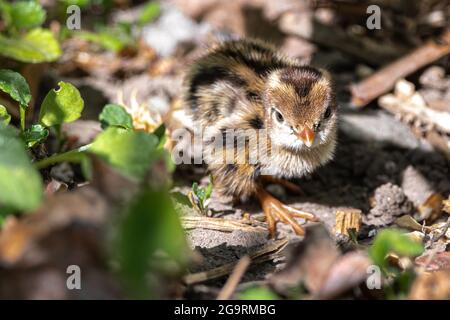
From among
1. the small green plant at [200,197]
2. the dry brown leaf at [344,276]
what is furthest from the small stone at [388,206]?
the dry brown leaf at [344,276]

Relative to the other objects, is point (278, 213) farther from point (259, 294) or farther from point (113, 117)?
point (259, 294)

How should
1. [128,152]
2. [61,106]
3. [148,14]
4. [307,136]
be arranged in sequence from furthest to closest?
[148,14], [307,136], [61,106], [128,152]

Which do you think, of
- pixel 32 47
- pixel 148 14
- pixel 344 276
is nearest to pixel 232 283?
pixel 344 276

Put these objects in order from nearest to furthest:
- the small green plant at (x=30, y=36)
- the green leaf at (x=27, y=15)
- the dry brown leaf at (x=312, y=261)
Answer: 1. the dry brown leaf at (x=312, y=261)
2. the small green plant at (x=30, y=36)
3. the green leaf at (x=27, y=15)

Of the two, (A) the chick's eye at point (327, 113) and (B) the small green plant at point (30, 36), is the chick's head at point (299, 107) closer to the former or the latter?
(A) the chick's eye at point (327, 113)

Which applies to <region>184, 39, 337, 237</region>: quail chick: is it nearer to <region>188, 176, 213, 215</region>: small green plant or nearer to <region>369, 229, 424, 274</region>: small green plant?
<region>188, 176, 213, 215</region>: small green plant

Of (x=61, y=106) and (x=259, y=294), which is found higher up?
(x=61, y=106)
